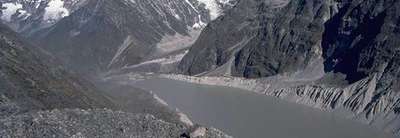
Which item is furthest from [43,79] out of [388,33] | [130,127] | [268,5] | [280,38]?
[268,5]

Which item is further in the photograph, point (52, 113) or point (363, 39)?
point (363, 39)

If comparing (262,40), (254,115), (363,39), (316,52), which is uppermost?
(262,40)

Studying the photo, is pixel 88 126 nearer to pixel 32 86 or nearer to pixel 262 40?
pixel 32 86

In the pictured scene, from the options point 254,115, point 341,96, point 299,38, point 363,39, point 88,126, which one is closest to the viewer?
point 88,126

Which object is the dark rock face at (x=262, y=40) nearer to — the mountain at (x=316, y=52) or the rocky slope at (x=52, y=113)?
the mountain at (x=316, y=52)

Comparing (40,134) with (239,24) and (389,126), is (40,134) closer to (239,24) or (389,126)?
(389,126)

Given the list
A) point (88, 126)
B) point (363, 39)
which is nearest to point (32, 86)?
point (88, 126)

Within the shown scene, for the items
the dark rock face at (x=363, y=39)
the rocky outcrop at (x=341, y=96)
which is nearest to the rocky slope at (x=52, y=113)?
the rocky outcrop at (x=341, y=96)
